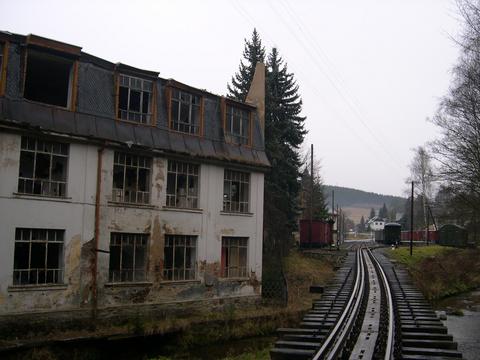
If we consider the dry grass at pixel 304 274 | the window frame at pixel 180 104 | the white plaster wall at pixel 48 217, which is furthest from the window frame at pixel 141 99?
the dry grass at pixel 304 274

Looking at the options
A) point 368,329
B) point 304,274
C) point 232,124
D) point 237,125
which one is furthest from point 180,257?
point 304,274

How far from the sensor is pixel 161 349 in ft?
56.0

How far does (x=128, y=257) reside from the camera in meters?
18.7

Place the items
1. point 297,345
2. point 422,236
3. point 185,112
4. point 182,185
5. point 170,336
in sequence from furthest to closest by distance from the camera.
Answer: point 422,236 → point 185,112 → point 182,185 → point 170,336 → point 297,345

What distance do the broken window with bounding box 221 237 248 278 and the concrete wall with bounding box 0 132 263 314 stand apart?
291mm

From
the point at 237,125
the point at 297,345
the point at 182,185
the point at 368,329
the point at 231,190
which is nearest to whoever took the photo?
the point at 297,345

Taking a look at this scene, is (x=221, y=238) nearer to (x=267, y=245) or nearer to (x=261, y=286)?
(x=261, y=286)

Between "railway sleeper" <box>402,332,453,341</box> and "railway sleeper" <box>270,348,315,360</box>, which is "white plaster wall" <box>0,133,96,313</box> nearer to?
"railway sleeper" <box>270,348,315,360</box>

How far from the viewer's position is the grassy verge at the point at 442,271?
26719mm

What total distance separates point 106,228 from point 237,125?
831cm

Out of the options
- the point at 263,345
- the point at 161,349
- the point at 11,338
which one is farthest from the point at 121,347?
the point at 263,345

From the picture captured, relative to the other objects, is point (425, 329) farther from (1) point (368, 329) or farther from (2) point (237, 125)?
(2) point (237, 125)

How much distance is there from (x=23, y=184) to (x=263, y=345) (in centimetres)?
971

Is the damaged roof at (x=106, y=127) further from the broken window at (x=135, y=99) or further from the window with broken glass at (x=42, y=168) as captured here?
the window with broken glass at (x=42, y=168)
